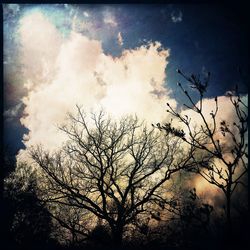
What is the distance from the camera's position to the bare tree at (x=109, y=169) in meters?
3.27

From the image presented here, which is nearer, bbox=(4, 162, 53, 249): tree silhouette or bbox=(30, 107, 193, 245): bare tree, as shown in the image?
bbox=(4, 162, 53, 249): tree silhouette

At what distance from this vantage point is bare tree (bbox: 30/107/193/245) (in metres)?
3.27

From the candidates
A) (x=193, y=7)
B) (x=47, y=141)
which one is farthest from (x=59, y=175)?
(x=193, y=7)

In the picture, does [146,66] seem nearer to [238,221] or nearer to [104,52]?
[104,52]

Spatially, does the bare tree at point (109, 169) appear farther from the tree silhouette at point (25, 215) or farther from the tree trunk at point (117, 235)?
the tree silhouette at point (25, 215)

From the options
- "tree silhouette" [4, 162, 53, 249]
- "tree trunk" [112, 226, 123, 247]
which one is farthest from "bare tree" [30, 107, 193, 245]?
"tree silhouette" [4, 162, 53, 249]

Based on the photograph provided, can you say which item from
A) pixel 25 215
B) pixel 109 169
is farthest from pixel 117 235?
pixel 25 215

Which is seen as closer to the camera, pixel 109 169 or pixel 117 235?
pixel 117 235

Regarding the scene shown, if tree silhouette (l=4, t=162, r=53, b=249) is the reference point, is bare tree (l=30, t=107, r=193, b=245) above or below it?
above

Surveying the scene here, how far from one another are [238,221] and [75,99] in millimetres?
1890

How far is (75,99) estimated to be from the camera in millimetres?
3295

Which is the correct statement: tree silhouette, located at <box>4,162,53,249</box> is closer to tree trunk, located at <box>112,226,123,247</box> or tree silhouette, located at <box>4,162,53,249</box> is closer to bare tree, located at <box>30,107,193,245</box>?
bare tree, located at <box>30,107,193,245</box>

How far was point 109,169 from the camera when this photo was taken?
336 centimetres

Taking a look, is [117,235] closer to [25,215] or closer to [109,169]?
[109,169]
